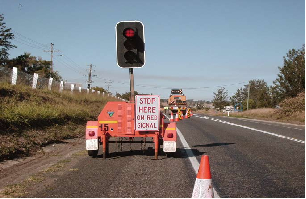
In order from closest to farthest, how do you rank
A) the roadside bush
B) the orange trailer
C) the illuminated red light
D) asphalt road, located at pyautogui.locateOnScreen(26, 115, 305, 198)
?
asphalt road, located at pyautogui.locateOnScreen(26, 115, 305, 198), the orange trailer, the illuminated red light, the roadside bush

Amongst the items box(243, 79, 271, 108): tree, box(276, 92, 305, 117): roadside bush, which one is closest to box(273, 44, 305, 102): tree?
box(276, 92, 305, 117): roadside bush

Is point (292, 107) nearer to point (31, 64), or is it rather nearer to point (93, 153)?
point (93, 153)

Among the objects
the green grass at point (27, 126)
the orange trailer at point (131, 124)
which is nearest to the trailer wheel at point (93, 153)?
the orange trailer at point (131, 124)

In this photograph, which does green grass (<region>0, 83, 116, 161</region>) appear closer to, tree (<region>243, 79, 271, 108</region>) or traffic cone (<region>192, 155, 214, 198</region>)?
traffic cone (<region>192, 155, 214, 198</region>)

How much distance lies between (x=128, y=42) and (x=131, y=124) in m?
2.09

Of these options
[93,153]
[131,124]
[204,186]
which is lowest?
[93,153]

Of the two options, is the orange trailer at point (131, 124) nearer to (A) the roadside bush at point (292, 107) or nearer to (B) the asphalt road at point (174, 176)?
(B) the asphalt road at point (174, 176)

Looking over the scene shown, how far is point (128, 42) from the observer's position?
9.38m

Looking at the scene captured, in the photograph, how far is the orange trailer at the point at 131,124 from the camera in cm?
889

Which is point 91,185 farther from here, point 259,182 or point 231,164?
point 231,164

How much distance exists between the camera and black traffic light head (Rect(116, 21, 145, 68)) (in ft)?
30.7

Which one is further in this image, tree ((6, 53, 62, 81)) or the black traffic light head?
tree ((6, 53, 62, 81))

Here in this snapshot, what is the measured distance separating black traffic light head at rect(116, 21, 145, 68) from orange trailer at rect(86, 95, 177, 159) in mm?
1123

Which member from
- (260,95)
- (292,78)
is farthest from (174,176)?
(260,95)
